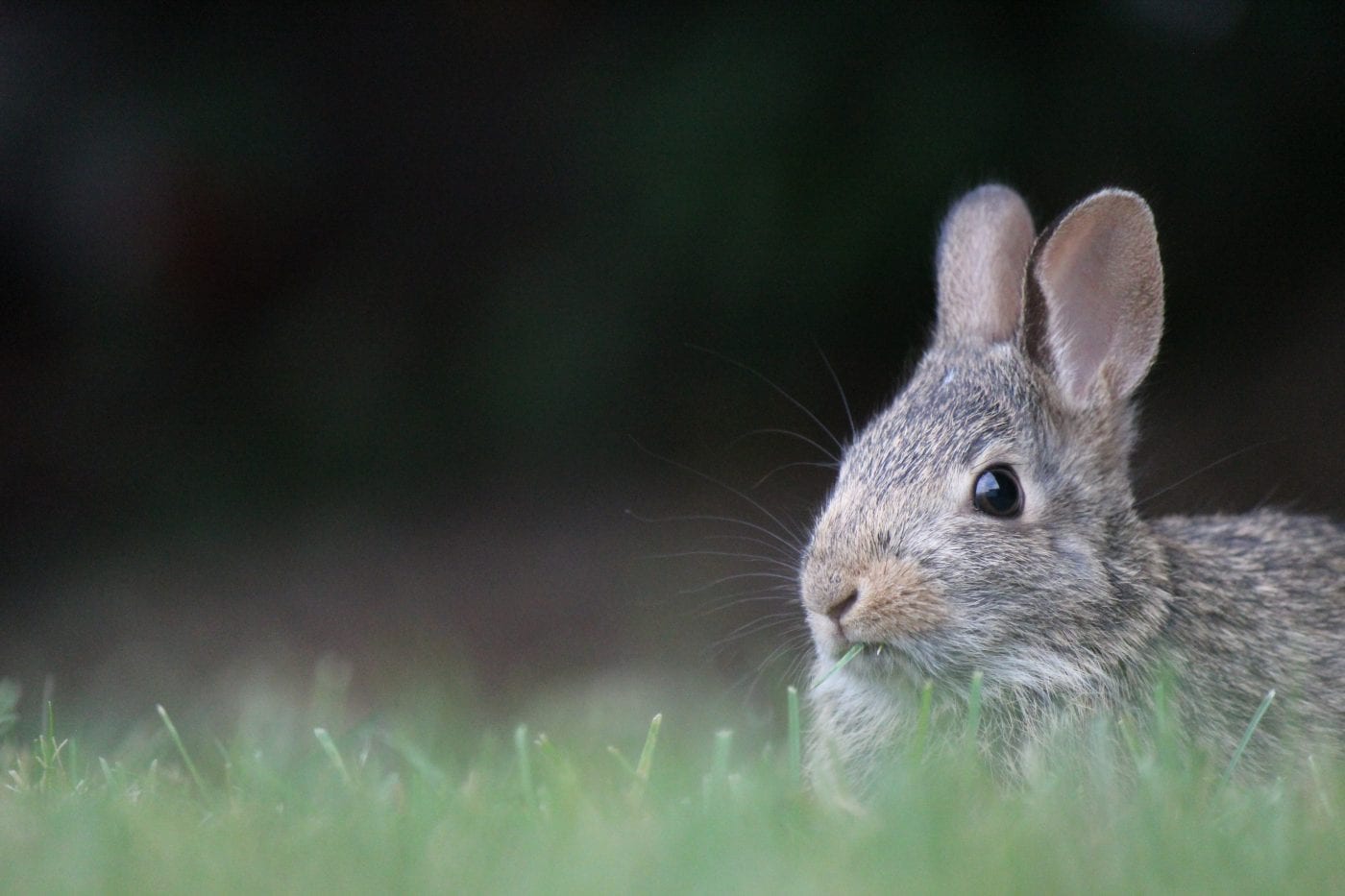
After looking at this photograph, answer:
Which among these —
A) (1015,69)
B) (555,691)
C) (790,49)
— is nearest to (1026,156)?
(1015,69)

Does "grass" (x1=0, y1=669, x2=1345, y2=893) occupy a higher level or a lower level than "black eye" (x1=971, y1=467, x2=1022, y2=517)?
lower

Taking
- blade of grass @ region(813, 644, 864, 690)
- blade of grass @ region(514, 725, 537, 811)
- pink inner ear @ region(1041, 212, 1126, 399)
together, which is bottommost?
blade of grass @ region(514, 725, 537, 811)

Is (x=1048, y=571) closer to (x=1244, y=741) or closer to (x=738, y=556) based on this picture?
(x=1244, y=741)

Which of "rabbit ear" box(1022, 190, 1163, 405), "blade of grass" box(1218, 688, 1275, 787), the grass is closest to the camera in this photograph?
the grass

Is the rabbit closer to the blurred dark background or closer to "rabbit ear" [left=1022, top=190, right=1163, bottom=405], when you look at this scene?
"rabbit ear" [left=1022, top=190, right=1163, bottom=405]

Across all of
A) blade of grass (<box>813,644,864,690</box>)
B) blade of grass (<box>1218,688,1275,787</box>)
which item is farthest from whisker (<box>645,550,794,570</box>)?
blade of grass (<box>1218,688,1275,787</box>)

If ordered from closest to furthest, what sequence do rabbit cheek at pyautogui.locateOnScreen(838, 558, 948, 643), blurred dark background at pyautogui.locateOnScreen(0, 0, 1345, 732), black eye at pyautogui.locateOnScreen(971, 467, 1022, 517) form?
rabbit cheek at pyautogui.locateOnScreen(838, 558, 948, 643)
black eye at pyautogui.locateOnScreen(971, 467, 1022, 517)
blurred dark background at pyautogui.locateOnScreen(0, 0, 1345, 732)

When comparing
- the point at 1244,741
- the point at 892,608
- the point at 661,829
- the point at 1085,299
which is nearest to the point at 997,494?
the point at 892,608

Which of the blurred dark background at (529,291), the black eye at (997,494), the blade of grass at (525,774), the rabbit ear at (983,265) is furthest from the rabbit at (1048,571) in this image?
the blurred dark background at (529,291)
